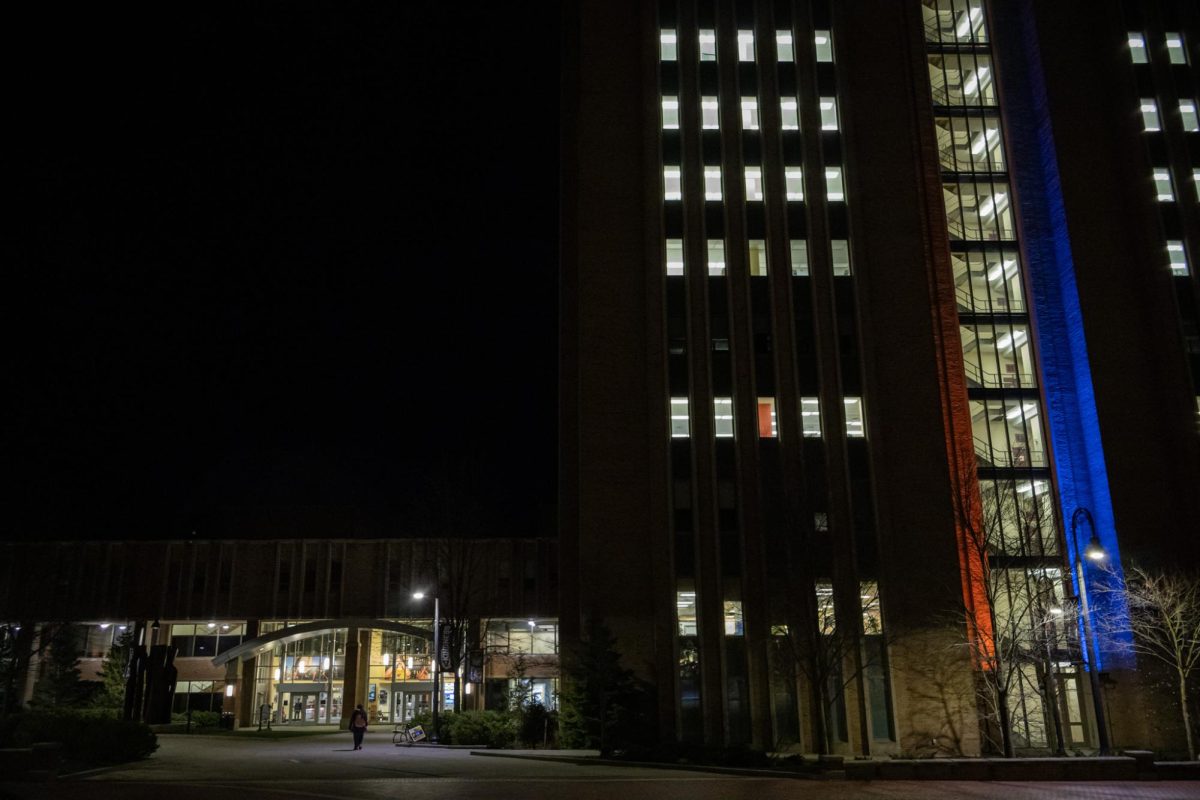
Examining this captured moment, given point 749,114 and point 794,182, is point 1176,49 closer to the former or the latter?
point 794,182

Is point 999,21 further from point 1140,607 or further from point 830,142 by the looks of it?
point 1140,607

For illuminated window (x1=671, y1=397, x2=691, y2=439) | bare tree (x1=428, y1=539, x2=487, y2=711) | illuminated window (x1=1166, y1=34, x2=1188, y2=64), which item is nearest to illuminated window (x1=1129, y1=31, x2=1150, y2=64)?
illuminated window (x1=1166, y1=34, x2=1188, y2=64)

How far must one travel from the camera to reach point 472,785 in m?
22.0

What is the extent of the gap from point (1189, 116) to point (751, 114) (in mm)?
20762

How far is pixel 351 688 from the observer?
54.8 meters

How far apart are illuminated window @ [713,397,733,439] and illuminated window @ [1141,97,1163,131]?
24082mm

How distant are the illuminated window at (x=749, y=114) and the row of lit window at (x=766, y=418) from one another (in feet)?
43.3

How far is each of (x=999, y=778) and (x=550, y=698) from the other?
112 feet

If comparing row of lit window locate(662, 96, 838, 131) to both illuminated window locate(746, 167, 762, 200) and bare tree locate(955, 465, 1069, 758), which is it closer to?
illuminated window locate(746, 167, 762, 200)

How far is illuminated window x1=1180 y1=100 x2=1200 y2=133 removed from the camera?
145 ft

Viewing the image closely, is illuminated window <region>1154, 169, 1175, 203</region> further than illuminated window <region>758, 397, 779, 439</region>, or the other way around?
illuminated window <region>1154, 169, 1175, 203</region>

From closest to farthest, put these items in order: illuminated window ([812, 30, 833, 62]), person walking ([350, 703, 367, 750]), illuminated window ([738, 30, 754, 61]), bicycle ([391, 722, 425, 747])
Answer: person walking ([350, 703, 367, 750]) < bicycle ([391, 722, 425, 747]) < illuminated window ([738, 30, 754, 61]) < illuminated window ([812, 30, 833, 62])

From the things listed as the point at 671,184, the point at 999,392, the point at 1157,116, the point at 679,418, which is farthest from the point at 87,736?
the point at 1157,116

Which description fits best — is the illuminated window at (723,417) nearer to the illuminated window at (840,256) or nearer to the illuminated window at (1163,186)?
the illuminated window at (840,256)
